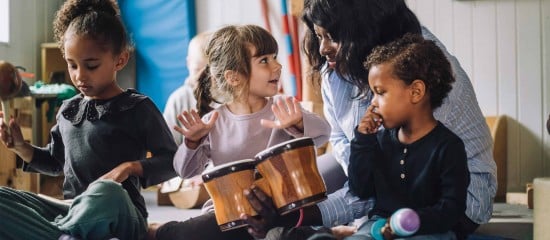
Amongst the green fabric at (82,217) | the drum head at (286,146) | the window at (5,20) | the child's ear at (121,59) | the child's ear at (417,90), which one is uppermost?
the window at (5,20)

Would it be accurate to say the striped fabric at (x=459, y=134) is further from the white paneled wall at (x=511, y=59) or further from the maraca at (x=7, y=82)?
the white paneled wall at (x=511, y=59)

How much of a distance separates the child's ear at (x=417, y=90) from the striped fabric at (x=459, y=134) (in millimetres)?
169

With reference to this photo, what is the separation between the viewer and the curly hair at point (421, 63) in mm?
1896

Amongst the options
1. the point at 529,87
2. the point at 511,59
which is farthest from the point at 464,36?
the point at 529,87

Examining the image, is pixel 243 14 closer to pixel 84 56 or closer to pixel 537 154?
pixel 537 154

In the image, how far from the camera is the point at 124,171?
2189mm

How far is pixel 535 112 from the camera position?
459 cm

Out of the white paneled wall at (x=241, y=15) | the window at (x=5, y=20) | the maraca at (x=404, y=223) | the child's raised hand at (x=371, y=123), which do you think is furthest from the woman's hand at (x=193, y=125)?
the window at (x=5, y=20)

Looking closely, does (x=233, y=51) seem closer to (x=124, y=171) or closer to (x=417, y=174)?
(x=124, y=171)

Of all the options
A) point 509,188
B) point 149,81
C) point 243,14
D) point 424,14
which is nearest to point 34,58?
point 149,81

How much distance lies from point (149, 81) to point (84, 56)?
124 inches

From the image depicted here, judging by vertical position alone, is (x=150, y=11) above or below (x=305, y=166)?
above

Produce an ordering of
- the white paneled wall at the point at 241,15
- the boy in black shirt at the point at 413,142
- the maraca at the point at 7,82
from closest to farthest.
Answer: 1. the boy in black shirt at the point at 413,142
2. the maraca at the point at 7,82
3. the white paneled wall at the point at 241,15

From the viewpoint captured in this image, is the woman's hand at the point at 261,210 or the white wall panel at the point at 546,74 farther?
the white wall panel at the point at 546,74
